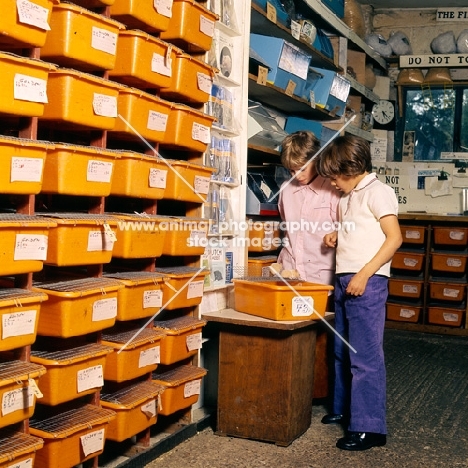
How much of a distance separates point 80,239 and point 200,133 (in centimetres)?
92

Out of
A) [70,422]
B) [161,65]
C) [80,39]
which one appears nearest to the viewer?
[80,39]

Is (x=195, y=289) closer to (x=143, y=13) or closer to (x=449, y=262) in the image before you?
(x=143, y=13)

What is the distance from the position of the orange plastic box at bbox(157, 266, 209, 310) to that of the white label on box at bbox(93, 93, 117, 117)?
2.32 ft

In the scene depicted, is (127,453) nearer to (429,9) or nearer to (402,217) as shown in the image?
(402,217)

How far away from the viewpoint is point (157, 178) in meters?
2.54

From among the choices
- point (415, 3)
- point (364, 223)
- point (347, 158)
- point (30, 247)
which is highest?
point (415, 3)

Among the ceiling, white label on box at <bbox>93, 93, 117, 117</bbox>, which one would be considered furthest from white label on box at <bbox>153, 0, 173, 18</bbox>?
the ceiling

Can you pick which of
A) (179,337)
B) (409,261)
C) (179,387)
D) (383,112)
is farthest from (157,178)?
(383,112)

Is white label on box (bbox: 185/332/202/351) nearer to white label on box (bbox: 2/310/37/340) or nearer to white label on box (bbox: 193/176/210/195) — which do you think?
white label on box (bbox: 193/176/210/195)

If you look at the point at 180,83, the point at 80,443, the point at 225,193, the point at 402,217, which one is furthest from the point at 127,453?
the point at 402,217

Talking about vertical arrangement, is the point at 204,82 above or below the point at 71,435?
above

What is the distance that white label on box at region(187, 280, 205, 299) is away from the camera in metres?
2.83

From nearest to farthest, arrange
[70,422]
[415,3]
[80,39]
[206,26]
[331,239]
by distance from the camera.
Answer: [80,39] → [70,422] → [206,26] → [331,239] → [415,3]

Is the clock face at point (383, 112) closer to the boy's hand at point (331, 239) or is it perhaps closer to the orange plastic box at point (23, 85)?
the boy's hand at point (331, 239)
